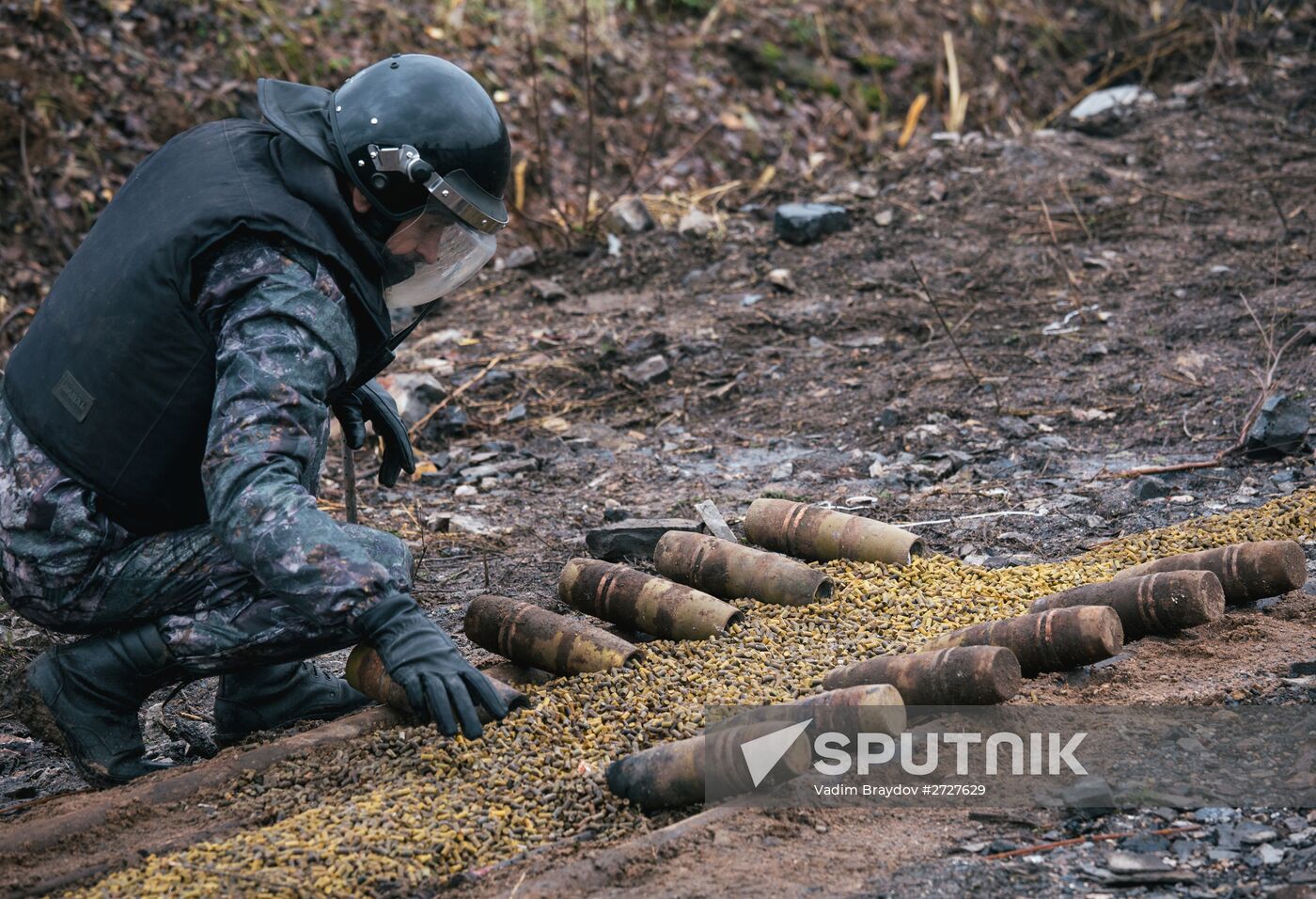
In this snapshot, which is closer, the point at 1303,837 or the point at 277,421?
the point at 1303,837

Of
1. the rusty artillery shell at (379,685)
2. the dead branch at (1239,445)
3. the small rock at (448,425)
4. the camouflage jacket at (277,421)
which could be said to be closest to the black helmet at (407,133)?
the camouflage jacket at (277,421)

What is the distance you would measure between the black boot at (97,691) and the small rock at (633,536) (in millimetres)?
1649

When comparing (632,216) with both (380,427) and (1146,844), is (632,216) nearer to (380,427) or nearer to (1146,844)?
(380,427)

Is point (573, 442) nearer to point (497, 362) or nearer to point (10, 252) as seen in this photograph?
point (497, 362)

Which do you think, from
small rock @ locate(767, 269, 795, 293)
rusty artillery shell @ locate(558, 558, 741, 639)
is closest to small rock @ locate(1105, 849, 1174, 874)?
rusty artillery shell @ locate(558, 558, 741, 639)

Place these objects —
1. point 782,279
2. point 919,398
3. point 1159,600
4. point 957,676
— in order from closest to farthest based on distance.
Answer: point 957,676
point 1159,600
point 919,398
point 782,279

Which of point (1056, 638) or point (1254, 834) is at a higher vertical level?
point (1056, 638)

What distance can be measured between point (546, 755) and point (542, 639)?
55 centimetres

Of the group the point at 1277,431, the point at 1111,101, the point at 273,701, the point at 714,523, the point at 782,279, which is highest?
the point at 1111,101

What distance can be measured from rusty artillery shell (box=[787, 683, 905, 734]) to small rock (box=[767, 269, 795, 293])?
16.8 ft

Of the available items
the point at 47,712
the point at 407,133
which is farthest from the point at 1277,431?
the point at 47,712

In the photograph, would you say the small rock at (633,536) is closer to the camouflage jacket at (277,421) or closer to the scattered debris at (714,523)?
the scattered debris at (714,523)

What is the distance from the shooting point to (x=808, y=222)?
27.4 feet

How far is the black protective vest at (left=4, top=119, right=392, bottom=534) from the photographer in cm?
311
